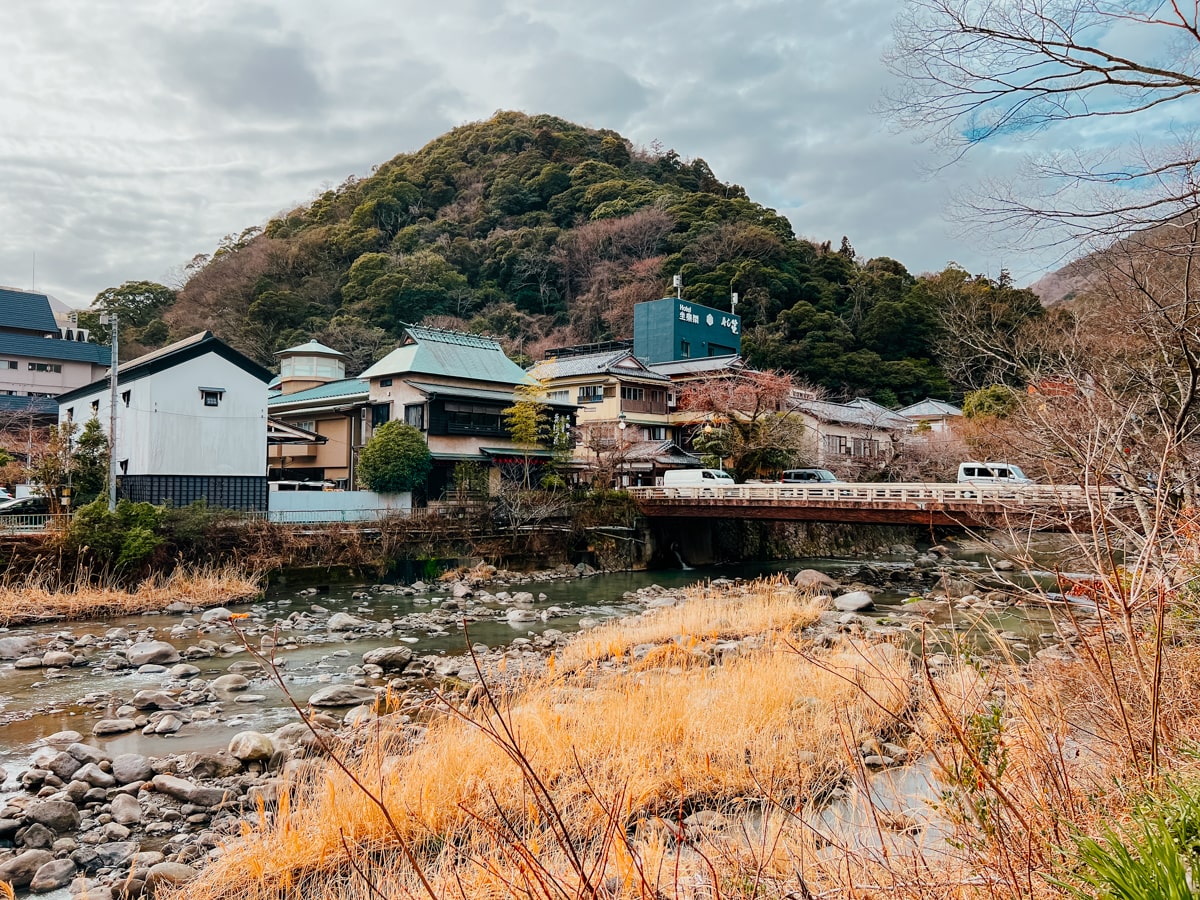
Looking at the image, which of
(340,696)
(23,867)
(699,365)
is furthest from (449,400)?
(23,867)

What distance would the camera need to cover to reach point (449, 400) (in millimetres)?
28484

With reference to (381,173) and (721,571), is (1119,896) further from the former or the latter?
(381,173)

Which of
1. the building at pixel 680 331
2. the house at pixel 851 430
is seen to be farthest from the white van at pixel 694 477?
the building at pixel 680 331

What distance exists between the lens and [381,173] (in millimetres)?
65938

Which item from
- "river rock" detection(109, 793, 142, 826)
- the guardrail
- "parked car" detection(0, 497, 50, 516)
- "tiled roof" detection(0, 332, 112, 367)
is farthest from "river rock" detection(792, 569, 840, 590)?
"tiled roof" detection(0, 332, 112, 367)

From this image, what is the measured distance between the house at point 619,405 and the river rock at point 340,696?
20.2 meters

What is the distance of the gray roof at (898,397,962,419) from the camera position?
128 ft

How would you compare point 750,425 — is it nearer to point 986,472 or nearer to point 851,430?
point 986,472

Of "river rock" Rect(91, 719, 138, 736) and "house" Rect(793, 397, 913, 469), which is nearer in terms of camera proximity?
"river rock" Rect(91, 719, 138, 736)

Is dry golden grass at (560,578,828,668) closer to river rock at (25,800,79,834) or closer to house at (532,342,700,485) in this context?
river rock at (25,800,79,834)

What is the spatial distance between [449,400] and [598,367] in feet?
31.5

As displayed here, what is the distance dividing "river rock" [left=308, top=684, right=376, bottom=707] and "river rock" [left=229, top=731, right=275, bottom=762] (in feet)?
5.53

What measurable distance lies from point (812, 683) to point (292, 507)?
19689 millimetres

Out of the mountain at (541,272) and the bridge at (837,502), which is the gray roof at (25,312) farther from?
the bridge at (837,502)
